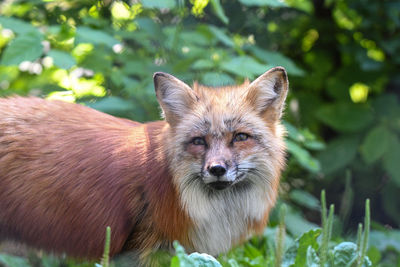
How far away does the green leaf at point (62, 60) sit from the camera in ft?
15.9

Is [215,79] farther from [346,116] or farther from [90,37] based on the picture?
[346,116]

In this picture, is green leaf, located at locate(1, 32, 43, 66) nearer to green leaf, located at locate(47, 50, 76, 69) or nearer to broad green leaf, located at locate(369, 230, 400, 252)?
green leaf, located at locate(47, 50, 76, 69)

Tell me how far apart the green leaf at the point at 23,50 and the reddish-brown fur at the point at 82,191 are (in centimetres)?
74

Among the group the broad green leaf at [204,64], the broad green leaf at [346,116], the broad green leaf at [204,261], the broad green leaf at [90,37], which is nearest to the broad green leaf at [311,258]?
the broad green leaf at [204,261]

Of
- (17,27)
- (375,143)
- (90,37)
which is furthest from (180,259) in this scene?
(375,143)

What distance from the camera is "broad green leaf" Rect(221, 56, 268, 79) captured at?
4.77 metres

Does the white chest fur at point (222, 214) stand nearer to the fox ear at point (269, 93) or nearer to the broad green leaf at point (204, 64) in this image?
the fox ear at point (269, 93)

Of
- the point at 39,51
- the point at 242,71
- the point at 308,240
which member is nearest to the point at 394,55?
the point at 242,71

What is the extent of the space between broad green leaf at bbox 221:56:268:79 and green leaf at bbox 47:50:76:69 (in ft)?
4.89

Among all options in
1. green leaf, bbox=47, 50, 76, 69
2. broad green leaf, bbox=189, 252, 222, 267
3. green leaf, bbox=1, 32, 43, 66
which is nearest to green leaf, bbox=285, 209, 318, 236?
broad green leaf, bbox=189, 252, 222, 267

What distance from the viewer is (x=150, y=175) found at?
3904 mm

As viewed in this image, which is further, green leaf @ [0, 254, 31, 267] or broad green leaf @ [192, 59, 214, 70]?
broad green leaf @ [192, 59, 214, 70]

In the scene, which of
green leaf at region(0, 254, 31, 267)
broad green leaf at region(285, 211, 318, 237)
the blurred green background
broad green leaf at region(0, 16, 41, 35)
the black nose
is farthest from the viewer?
broad green leaf at region(285, 211, 318, 237)

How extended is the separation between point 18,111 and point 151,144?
1148 mm
